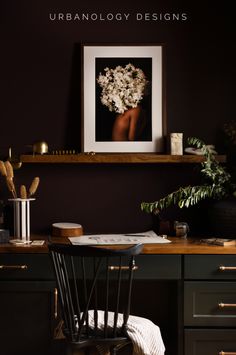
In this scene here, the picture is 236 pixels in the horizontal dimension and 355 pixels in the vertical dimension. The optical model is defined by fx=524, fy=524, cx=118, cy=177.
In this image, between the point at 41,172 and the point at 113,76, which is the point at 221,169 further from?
the point at 41,172

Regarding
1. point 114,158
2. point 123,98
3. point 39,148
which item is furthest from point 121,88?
point 39,148

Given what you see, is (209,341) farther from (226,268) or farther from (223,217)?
(223,217)

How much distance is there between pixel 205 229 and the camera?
3.53 m

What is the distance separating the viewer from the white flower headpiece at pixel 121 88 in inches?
135

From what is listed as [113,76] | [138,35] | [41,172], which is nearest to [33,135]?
[41,172]

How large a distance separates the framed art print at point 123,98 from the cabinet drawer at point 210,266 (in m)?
0.86

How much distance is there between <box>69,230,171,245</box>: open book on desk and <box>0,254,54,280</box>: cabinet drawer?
0.21 meters

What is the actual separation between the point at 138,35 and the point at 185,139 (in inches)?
29.9

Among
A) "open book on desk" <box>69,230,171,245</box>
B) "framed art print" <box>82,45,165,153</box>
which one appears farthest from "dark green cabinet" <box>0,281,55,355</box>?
"framed art print" <box>82,45,165,153</box>

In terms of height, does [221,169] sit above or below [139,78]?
A: below

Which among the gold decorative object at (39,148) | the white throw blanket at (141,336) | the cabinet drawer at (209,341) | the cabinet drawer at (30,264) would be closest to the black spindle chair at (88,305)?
the white throw blanket at (141,336)

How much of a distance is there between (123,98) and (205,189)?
81 cm

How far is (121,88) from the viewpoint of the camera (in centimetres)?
344

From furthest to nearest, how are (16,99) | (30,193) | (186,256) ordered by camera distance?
(16,99) < (30,193) < (186,256)
